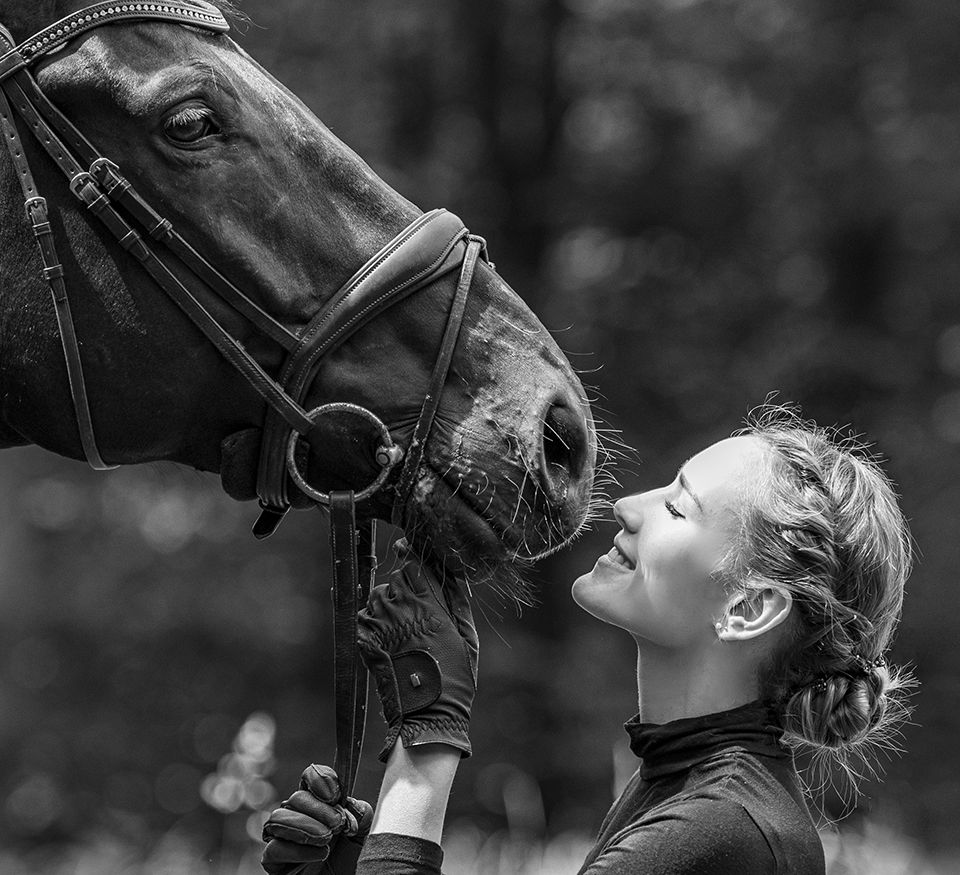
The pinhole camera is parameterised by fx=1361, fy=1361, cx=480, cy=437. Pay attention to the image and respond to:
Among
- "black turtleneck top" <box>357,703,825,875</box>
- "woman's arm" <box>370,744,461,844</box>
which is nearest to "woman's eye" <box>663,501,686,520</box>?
"black turtleneck top" <box>357,703,825,875</box>

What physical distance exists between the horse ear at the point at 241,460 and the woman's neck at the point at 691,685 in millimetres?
828

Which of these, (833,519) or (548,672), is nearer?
(833,519)

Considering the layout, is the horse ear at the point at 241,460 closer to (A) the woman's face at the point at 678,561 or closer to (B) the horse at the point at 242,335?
(B) the horse at the point at 242,335

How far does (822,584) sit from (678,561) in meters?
0.24

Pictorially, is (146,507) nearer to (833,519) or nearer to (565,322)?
(565,322)

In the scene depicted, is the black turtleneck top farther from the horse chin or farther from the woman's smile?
the horse chin

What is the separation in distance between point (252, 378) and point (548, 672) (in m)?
7.10

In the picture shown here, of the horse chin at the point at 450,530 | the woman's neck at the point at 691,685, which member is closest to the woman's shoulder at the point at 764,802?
the woman's neck at the point at 691,685

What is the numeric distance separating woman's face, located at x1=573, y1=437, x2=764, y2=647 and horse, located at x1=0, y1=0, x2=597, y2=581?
0.61 ft

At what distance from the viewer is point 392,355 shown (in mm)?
2584

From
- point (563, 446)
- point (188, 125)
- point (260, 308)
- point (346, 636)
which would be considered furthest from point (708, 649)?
point (188, 125)

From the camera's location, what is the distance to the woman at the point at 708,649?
227 centimetres

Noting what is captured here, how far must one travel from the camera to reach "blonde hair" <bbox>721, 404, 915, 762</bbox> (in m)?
2.29

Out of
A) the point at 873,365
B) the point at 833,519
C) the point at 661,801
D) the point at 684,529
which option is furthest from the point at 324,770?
the point at 873,365
